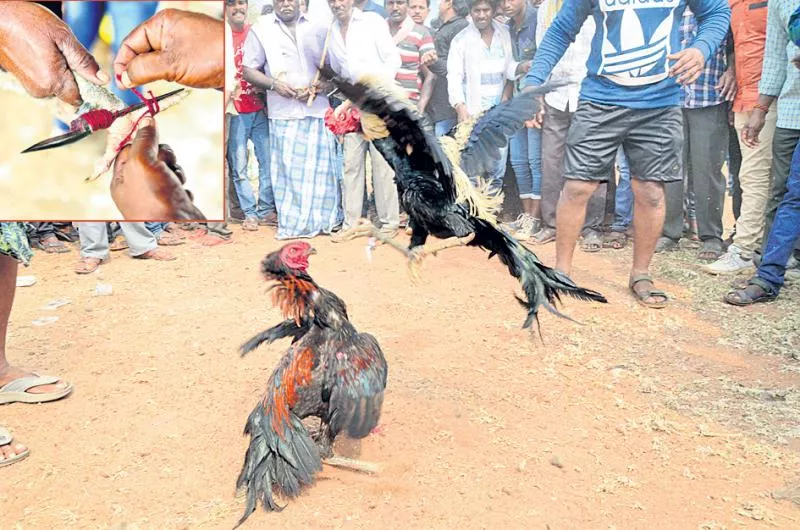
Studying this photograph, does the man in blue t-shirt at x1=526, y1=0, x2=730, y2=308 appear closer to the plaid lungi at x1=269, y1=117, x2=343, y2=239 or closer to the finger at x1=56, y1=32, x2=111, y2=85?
the finger at x1=56, y1=32, x2=111, y2=85

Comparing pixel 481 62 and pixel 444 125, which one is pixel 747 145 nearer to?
pixel 481 62

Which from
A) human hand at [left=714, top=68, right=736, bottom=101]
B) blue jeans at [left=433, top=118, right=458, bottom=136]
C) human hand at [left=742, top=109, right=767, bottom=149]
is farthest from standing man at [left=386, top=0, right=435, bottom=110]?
human hand at [left=742, top=109, right=767, bottom=149]

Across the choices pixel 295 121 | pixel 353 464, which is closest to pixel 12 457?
pixel 353 464

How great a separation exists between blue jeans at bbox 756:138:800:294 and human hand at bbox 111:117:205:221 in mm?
3722

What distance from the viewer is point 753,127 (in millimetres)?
4719

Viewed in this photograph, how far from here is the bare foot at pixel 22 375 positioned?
3.09 m

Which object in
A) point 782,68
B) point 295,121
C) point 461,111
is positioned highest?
point 782,68

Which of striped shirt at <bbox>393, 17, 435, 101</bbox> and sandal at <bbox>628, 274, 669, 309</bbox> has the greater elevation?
striped shirt at <bbox>393, 17, 435, 101</bbox>

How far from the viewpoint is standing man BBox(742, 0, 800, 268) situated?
434 cm

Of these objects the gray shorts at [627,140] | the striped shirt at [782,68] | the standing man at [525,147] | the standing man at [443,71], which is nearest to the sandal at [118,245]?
the standing man at [443,71]

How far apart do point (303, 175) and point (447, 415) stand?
13.0 ft

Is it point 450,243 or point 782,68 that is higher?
point 782,68

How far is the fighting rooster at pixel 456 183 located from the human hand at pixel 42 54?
58.8 inches

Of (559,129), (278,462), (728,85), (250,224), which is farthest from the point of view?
(250,224)
